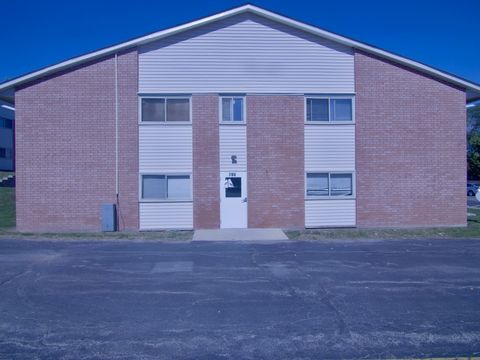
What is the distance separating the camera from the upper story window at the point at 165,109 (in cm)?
1756

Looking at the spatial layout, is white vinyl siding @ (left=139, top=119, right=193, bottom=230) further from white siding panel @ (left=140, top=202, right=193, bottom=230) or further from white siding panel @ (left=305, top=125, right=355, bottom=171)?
white siding panel @ (left=305, top=125, right=355, bottom=171)

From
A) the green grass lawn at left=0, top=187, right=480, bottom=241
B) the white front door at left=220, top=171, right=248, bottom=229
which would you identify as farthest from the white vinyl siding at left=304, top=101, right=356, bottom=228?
the white front door at left=220, top=171, right=248, bottom=229

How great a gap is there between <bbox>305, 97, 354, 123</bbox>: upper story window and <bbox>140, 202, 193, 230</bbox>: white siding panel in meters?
5.79

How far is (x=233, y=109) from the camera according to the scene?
17750 mm

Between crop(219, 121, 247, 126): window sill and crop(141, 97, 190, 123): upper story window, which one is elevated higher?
crop(141, 97, 190, 123): upper story window

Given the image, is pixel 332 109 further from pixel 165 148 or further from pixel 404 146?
pixel 165 148

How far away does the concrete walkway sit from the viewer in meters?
15.6

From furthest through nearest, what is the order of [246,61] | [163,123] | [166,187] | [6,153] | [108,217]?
[6,153]
[246,61]
[166,187]
[163,123]
[108,217]

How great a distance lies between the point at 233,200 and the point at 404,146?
263 inches

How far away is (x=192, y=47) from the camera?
57.9 feet

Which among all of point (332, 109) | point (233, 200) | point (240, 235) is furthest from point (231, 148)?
point (332, 109)

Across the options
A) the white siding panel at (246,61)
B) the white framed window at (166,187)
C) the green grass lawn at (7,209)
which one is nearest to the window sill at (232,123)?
the white siding panel at (246,61)

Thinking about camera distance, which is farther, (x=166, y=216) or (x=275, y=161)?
(x=275, y=161)

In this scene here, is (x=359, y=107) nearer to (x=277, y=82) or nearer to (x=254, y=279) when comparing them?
(x=277, y=82)
